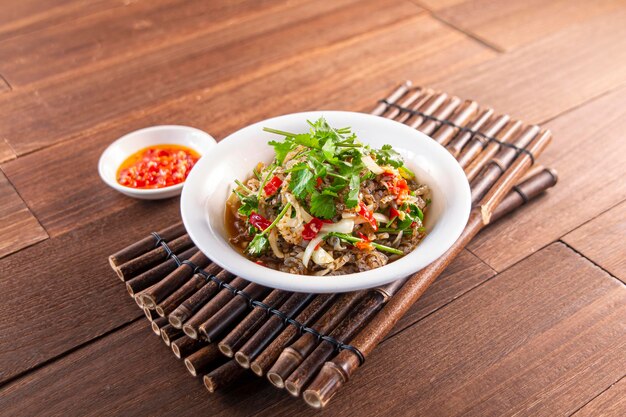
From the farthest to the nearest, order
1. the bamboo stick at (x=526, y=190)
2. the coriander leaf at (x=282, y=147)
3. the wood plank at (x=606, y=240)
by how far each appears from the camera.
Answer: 1. the bamboo stick at (x=526, y=190)
2. the wood plank at (x=606, y=240)
3. the coriander leaf at (x=282, y=147)

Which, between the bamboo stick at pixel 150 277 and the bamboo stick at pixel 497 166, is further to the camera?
the bamboo stick at pixel 497 166

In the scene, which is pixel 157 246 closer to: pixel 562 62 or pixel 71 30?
pixel 71 30

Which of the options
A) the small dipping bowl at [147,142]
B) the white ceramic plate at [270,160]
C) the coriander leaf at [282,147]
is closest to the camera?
the white ceramic plate at [270,160]

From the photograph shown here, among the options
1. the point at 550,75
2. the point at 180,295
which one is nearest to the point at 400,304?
the point at 180,295

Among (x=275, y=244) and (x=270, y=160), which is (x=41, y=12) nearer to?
(x=270, y=160)

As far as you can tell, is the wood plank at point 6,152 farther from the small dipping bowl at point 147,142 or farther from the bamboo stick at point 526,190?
the bamboo stick at point 526,190

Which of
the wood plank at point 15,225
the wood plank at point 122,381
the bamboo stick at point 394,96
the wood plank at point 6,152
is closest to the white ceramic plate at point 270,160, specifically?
the wood plank at point 122,381

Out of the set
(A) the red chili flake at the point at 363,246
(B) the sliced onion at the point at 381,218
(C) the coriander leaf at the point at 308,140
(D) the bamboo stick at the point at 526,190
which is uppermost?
(C) the coriander leaf at the point at 308,140

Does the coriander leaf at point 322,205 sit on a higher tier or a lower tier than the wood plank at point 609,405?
higher

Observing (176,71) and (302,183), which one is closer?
(302,183)
